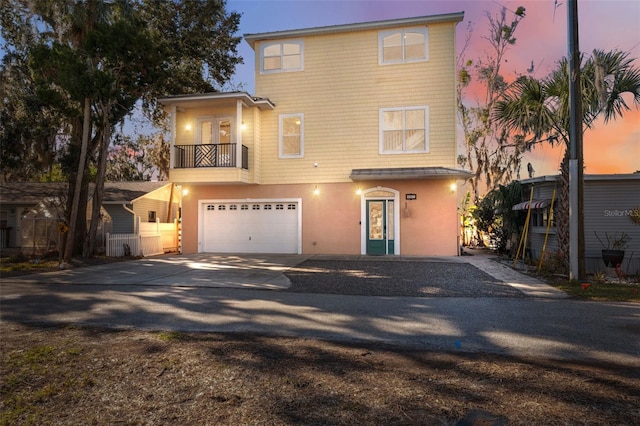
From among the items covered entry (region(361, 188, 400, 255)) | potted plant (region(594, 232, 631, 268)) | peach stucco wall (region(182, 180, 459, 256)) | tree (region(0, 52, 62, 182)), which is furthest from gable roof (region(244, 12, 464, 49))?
tree (region(0, 52, 62, 182))

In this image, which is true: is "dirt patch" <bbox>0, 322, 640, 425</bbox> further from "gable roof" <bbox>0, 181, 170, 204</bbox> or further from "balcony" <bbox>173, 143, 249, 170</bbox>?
"gable roof" <bbox>0, 181, 170, 204</bbox>

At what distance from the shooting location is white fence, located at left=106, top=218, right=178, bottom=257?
16.8 m

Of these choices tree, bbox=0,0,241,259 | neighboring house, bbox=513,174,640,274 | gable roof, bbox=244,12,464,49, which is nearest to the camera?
neighboring house, bbox=513,174,640,274

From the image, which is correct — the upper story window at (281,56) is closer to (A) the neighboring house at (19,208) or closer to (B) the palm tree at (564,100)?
(B) the palm tree at (564,100)

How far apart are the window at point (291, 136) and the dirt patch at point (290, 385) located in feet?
45.1

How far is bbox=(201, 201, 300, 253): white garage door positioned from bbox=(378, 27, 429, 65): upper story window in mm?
7459

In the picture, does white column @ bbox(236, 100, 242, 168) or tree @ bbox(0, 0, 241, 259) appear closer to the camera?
tree @ bbox(0, 0, 241, 259)

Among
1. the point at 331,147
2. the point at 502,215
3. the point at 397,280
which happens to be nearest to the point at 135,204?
the point at 331,147

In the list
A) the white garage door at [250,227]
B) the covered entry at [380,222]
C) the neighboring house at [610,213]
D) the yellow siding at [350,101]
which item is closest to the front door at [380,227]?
the covered entry at [380,222]

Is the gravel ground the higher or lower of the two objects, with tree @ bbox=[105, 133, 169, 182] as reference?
lower

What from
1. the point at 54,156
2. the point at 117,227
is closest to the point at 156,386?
the point at 117,227

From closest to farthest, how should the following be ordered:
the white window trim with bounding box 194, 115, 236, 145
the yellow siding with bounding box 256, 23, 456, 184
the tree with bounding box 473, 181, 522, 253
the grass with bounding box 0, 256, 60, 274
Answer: the grass with bounding box 0, 256, 60, 274
the tree with bounding box 473, 181, 522, 253
the yellow siding with bounding box 256, 23, 456, 184
the white window trim with bounding box 194, 115, 236, 145

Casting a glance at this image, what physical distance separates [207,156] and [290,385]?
15.4 meters

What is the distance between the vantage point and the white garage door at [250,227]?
59.4 ft
